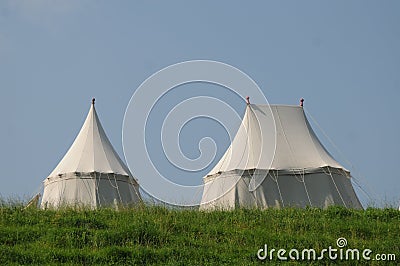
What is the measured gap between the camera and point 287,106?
20.8 m

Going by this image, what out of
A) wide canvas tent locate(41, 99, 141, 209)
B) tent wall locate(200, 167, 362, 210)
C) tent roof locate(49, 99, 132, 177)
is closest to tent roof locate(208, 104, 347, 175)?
tent wall locate(200, 167, 362, 210)

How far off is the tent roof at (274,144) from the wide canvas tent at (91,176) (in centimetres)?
266

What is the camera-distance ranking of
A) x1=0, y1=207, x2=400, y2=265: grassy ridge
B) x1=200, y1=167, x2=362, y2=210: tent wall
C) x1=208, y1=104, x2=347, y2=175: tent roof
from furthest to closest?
x1=208, y1=104, x2=347, y2=175: tent roof
x1=200, y1=167, x2=362, y2=210: tent wall
x1=0, y1=207, x2=400, y2=265: grassy ridge

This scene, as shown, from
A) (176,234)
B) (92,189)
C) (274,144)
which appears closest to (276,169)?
(274,144)

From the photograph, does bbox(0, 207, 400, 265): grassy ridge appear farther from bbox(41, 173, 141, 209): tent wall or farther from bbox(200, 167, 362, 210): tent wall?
bbox(41, 173, 141, 209): tent wall

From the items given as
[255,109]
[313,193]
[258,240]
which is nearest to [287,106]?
[255,109]

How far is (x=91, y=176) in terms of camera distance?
19.2 meters

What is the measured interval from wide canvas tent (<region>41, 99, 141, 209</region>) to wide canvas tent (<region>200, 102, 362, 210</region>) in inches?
87.8

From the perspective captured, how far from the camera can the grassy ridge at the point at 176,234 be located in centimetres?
Answer: 982

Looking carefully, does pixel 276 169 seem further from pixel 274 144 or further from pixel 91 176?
pixel 91 176

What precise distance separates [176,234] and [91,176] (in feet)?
27.6

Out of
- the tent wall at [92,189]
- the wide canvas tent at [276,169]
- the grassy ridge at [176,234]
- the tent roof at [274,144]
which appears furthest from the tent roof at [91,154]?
the grassy ridge at [176,234]

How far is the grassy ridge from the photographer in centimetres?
982

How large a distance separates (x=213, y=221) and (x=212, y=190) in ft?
25.7
